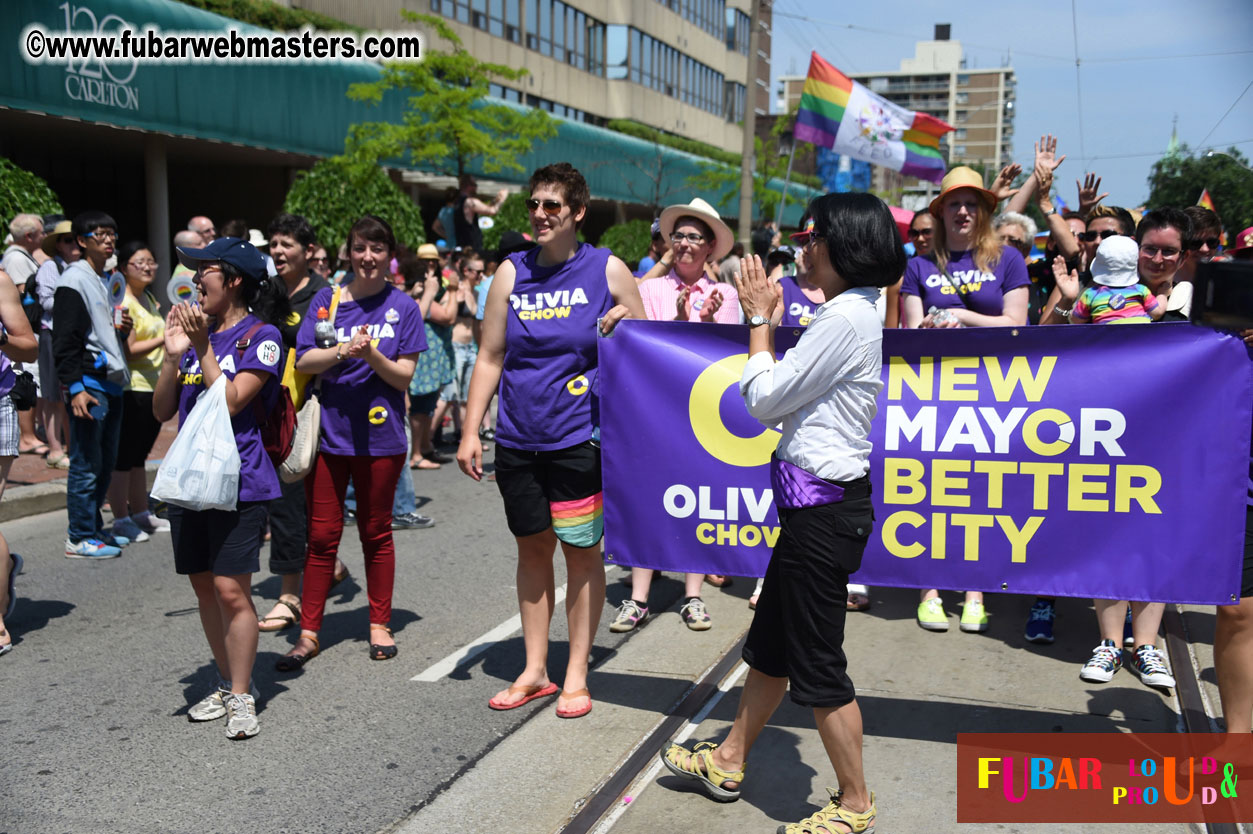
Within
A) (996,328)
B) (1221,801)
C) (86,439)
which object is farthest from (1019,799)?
(86,439)

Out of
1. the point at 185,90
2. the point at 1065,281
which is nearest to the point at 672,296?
the point at 1065,281

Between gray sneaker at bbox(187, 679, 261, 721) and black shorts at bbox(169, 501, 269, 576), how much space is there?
53 cm

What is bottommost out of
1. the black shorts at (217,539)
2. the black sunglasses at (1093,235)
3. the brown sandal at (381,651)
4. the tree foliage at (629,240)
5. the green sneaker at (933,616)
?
the brown sandal at (381,651)

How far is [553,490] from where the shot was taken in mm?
4445

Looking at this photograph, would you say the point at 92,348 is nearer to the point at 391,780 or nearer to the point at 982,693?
the point at 391,780

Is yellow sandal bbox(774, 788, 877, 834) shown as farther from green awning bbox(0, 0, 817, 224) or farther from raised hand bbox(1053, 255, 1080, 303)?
green awning bbox(0, 0, 817, 224)

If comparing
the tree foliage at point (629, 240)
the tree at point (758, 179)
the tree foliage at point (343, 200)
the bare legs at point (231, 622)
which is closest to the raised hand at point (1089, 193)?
the bare legs at point (231, 622)

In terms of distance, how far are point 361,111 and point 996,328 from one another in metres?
20.4

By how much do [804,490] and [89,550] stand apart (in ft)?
18.2

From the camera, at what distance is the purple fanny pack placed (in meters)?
3.28

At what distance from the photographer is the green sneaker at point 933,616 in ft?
18.2

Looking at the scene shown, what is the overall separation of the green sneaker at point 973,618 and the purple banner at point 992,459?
134cm

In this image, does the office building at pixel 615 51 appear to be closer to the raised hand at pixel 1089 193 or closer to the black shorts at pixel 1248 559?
the raised hand at pixel 1089 193

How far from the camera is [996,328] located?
167 inches
